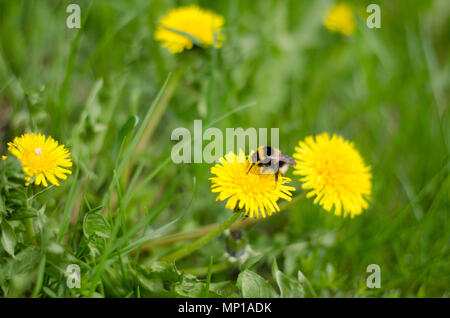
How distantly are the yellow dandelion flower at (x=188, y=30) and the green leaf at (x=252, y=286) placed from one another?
1015mm

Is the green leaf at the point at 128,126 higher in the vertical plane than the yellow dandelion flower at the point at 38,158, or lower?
higher

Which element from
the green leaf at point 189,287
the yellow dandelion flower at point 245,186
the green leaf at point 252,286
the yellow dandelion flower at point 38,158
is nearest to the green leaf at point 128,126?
the yellow dandelion flower at point 38,158

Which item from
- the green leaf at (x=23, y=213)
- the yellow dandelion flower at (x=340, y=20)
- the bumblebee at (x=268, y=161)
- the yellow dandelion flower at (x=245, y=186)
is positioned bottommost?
the green leaf at (x=23, y=213)

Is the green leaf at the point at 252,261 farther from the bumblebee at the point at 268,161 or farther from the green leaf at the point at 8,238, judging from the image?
the green leaf at the point at 8,238

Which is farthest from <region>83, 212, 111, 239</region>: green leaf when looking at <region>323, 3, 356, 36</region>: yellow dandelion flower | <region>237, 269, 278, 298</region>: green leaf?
<region>323, 3, 356, 36</region>: yellow dandelion flower

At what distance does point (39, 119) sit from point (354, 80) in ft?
6.30

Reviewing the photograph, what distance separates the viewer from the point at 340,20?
2635 mm

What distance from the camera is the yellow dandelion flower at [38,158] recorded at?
1.10 m

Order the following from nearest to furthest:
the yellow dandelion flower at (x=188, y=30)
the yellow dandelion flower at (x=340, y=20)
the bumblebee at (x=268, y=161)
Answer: the bumblebee at (x=268, y=161)
the yellow dandelion flower at (x=188, y=30)
the yellow dandelion flower at (x=340, y=20)

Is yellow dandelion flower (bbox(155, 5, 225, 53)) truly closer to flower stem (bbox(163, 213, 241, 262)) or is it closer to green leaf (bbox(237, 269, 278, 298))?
flower stem (bbox(163, 213, 241, 262))

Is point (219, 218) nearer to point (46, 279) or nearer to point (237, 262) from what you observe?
point (237, 262)

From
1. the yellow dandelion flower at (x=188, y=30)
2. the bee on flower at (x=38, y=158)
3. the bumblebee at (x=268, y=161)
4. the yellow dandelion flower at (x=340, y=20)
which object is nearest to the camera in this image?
the bee on flower at (x=38, y=158)

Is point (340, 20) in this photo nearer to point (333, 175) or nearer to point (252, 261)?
point (333, 175)

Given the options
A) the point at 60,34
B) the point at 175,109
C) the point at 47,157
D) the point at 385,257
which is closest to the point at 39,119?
the point at 47,157
